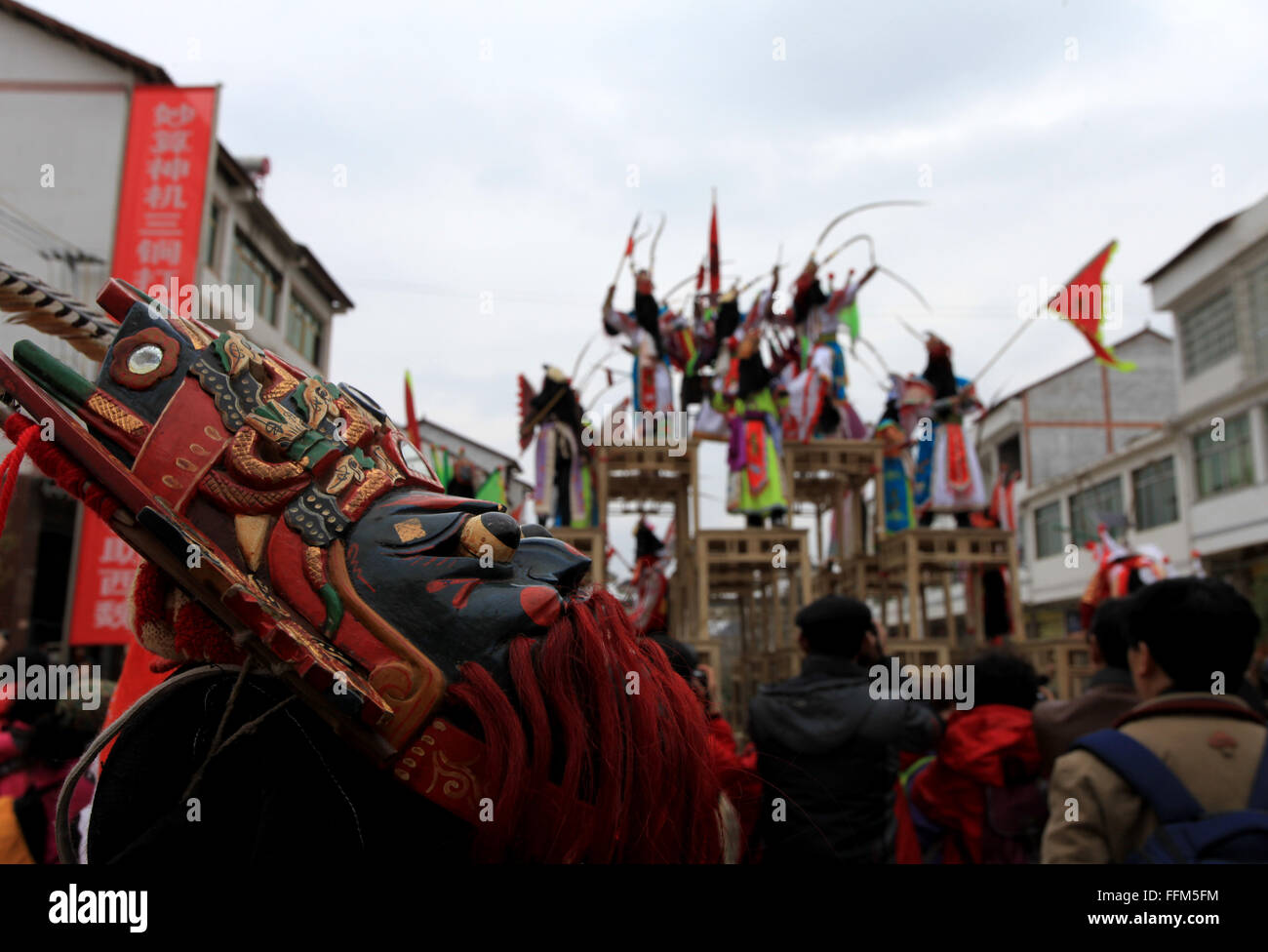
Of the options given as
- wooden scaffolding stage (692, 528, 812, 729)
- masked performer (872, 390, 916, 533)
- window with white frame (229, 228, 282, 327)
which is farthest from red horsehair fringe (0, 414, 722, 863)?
window with white frame (229, 228, 282, 327)

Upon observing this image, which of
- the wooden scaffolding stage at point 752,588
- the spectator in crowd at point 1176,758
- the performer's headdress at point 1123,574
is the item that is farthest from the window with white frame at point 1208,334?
the spectator in crowd at point 1176,758

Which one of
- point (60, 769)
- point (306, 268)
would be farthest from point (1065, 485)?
point (60, 769)

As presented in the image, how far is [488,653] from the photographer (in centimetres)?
105

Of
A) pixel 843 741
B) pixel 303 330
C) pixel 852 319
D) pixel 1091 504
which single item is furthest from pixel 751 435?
pixel 1091 504

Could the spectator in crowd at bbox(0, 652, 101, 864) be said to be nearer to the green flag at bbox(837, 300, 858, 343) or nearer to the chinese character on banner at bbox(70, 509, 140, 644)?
the chinese character on banner at bbox(70, 509, 140, 644)

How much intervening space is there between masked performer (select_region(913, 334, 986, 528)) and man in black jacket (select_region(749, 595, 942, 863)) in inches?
278

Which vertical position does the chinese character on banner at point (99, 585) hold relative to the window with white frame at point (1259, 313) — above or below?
below

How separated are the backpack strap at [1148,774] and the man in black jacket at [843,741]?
3.05 feet

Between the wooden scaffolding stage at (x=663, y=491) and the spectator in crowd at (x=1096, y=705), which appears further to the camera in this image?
the wooden scaffolding stage at (x=663, y=491)

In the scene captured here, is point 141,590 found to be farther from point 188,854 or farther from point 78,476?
point 188,854

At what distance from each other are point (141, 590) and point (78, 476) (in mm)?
226

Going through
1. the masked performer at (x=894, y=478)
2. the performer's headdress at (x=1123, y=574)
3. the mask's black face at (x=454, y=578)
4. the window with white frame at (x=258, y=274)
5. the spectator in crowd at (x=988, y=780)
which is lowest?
the spectator in crowd at (x=988, y=780)

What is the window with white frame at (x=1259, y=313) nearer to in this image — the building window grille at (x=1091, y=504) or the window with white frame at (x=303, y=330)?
the building window grille at (x=1091, y=504)

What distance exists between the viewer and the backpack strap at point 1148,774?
4.42 ft
